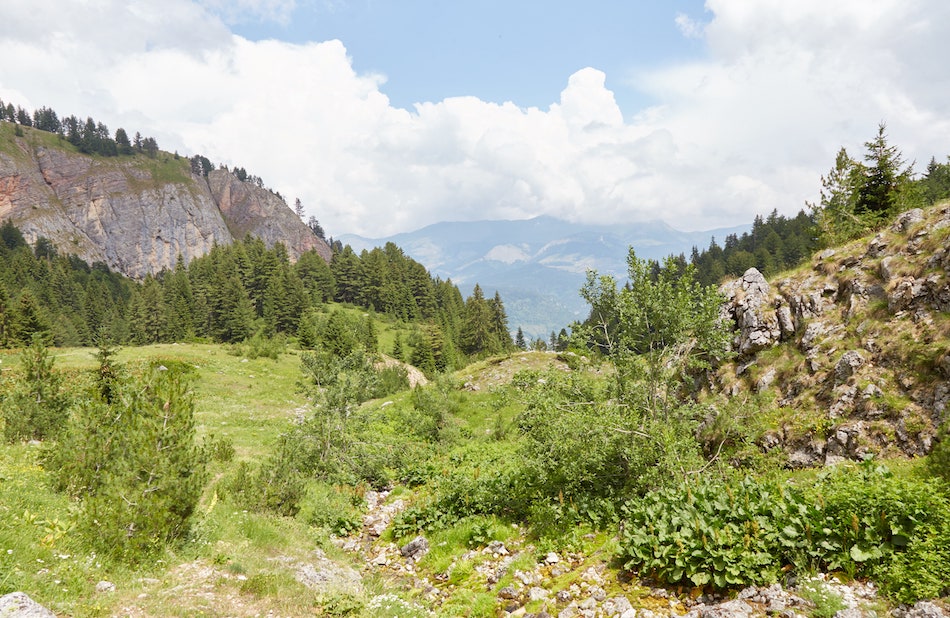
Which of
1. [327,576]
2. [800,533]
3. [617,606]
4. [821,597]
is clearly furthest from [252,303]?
[821,597]

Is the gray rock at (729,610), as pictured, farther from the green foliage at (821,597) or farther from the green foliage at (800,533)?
the green foliage at (821,597)

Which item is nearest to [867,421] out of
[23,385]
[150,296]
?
[23,385]

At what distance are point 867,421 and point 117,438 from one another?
65.3 ft

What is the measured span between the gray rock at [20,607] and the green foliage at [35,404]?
1398 cm

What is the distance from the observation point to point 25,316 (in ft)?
206

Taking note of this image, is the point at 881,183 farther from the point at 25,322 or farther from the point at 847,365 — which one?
the point at 25,322

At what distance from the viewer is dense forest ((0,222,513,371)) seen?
76.4m

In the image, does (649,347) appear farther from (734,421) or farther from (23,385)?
(23,385)

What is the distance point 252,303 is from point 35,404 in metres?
83.5

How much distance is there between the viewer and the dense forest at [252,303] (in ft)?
251

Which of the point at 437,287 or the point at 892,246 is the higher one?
the point at 437,287

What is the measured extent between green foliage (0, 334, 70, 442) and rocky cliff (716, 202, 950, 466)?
26.1m

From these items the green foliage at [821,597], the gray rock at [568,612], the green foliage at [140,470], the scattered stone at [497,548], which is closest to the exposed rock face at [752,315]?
the green foliage at [821,597]

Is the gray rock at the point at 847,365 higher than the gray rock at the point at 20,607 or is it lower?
higher
